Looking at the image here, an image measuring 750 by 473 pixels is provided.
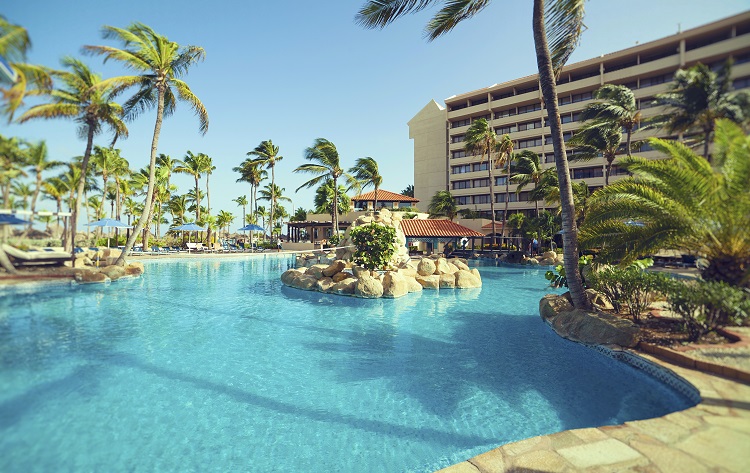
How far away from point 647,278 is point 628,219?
166 centimetres

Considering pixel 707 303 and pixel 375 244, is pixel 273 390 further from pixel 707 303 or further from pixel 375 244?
pixel 375 244

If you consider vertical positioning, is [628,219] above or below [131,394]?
above

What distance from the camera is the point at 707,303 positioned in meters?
5.90

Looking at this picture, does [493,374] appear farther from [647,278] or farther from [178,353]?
[178,353]

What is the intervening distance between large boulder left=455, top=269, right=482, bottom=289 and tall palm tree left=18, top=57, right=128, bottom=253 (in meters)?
17.1

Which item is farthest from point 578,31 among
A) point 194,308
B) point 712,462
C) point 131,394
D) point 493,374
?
point 194,308

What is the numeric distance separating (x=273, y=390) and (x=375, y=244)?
38.0ft

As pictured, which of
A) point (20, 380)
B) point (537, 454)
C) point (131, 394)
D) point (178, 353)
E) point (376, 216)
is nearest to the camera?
point (20, 380)

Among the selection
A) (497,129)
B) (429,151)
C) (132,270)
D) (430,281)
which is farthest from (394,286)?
(429,151)

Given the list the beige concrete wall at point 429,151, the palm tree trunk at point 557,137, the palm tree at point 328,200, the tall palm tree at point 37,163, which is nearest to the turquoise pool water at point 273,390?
the tall palm tree at point 37,163

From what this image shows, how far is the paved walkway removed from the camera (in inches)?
124

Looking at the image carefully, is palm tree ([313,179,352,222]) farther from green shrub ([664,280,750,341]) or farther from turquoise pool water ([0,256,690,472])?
green shrub ([664,280,750,341])

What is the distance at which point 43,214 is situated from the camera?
2170 millimetres

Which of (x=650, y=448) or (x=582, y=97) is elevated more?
(x=582, y=97)
